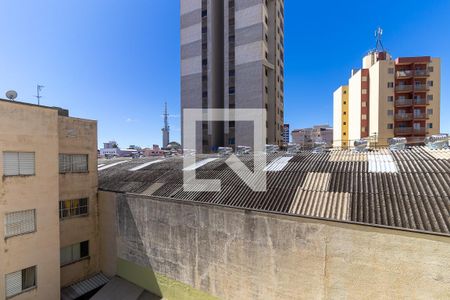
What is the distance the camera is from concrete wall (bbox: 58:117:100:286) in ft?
51.4

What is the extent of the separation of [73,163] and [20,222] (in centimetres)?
470

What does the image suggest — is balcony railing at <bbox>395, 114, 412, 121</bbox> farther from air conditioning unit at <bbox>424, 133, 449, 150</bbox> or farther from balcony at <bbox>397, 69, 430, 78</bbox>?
air conditioning unit at <bbox>424, 133, 449, 150</bbox>

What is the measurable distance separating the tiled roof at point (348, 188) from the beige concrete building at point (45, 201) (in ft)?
11.2

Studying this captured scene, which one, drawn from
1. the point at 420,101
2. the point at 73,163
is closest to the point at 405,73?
the point at 420,101

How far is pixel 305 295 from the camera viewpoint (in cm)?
879

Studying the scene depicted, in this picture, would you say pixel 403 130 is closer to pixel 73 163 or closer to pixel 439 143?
pixel 439 143

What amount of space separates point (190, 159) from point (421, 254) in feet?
53.8

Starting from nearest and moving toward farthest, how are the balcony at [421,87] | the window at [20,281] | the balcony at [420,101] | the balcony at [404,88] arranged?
the window at [20,281], the balcony at [420,101], the balcony at [421,87], the balcony at [404,88]

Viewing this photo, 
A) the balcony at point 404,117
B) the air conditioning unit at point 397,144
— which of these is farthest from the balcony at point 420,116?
the air conditioning unit at point 397,144

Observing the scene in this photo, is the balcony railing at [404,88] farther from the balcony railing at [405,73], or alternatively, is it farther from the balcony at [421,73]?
the balcony at [421,73]

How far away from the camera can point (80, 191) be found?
16594mm

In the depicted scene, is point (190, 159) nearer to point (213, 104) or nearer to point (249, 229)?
point (249, 229)

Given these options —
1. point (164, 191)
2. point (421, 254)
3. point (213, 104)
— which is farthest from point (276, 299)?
point (213, 104)

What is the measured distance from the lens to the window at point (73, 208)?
15.7m
